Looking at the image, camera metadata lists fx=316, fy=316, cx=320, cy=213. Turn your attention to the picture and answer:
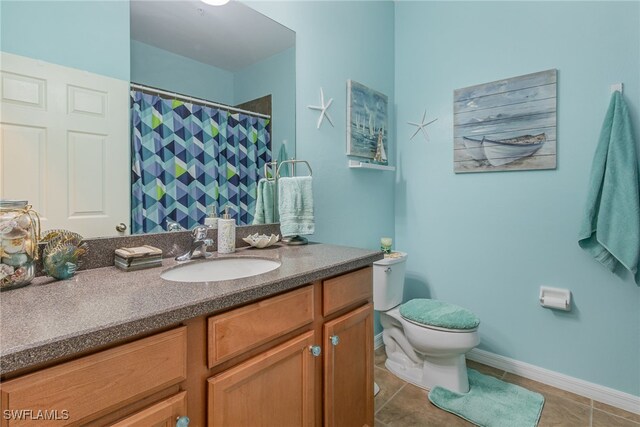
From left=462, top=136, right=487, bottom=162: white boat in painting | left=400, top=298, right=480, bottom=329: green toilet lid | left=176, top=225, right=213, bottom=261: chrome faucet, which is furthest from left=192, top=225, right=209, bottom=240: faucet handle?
left=462, top=136, right=487, bottom=162: white boat in painting

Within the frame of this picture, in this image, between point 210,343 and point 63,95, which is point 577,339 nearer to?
point 210,343

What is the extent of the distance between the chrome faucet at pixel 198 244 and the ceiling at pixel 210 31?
74 centimetres

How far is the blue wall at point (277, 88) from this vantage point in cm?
154

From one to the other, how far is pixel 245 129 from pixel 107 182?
67 cm

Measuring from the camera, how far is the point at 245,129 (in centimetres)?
156

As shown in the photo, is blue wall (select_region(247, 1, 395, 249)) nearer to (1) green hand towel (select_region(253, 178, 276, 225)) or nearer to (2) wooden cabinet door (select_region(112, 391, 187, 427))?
(1) green hand towel (select_region(253, 178, 276, 225))

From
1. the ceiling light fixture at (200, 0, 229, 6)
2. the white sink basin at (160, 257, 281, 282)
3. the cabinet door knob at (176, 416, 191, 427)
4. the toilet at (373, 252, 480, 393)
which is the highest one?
the ceiling light fixture at (200, 0, 229, 6)

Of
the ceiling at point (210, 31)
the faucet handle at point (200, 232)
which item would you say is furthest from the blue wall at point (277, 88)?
the faucet handle at point (200, 232)

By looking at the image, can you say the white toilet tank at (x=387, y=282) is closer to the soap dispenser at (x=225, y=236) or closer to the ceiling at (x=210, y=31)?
the soap dispenser at (x=225, y=236)

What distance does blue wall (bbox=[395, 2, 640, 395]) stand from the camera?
1747mm

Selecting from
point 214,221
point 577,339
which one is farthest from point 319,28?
point 577,339

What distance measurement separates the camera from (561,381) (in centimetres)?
189

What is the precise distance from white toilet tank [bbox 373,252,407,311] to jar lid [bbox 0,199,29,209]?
164 cm

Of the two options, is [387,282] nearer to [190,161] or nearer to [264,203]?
[264,203]
